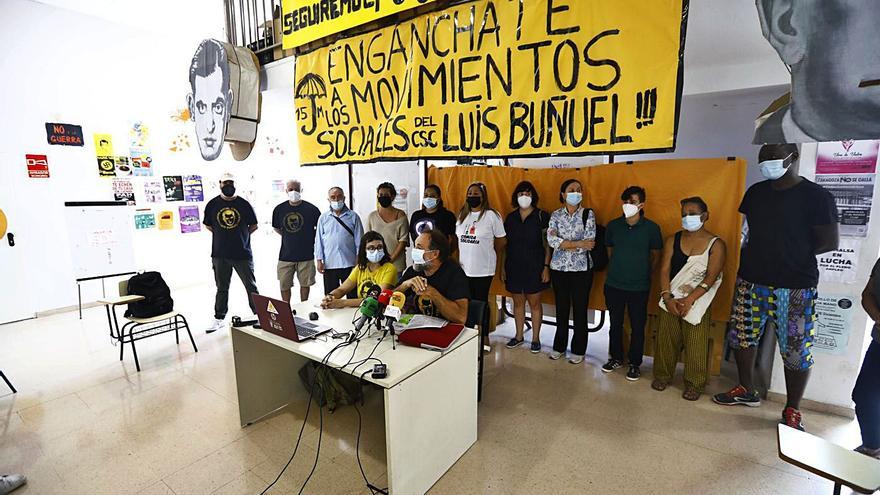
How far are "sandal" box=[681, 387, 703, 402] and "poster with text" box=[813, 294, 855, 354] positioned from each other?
0.76 meters

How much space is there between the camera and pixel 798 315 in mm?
2412

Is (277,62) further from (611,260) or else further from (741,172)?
(741,172)

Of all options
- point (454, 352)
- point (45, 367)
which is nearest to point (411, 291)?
point (454, 352)

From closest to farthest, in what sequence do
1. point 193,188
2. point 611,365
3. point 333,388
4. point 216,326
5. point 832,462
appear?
point 832,462
point 333,388
point 611,365
point 216,326
point 193,188

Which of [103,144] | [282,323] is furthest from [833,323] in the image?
[103,144]

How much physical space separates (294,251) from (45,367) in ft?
7.33

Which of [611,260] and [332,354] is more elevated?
[611,260]

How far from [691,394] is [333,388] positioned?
8.12 feet

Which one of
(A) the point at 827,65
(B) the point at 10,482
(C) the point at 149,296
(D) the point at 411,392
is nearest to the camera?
(A) the point at 827,65

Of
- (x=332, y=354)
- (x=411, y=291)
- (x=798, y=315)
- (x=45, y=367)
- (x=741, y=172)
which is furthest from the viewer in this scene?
(x=45, y=367)

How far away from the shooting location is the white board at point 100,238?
4.66 metres

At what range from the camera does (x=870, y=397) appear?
84.0 inches

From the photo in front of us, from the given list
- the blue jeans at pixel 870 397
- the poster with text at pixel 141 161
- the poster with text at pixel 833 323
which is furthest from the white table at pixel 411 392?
the poster with text at pixel 141 161

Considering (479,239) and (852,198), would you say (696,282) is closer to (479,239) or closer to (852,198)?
(852,198)
